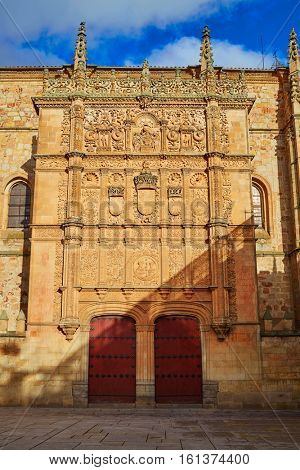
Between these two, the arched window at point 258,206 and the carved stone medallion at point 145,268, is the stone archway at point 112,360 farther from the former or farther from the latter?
the arched window at point 258,206

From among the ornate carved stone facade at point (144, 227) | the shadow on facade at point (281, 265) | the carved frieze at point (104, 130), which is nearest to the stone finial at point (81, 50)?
the ornate carved stone facade at point (144, 227)

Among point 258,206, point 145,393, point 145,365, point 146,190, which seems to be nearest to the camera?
point 145,393

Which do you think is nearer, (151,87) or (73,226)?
(73,226)

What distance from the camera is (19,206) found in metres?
24.0

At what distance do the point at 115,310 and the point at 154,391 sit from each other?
3153 mm

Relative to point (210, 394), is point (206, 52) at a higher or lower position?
higher

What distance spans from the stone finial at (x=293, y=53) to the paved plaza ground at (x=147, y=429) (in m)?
16.2

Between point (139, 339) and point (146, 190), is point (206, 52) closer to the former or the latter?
point (146, 190)

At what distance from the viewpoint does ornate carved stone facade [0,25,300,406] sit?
1734 centimetres

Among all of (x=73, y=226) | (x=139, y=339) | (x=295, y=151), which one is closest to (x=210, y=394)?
(x=139, y=339)

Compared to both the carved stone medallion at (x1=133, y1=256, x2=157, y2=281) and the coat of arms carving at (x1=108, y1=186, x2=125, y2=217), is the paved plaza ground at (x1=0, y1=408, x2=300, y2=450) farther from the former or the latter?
the coat of arms carving at (x1=108, y1=186, x2=125, y2=217)

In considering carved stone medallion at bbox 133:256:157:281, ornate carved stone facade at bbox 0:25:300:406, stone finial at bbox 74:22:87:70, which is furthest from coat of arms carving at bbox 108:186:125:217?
stone finial at bbox 74:22:87:70

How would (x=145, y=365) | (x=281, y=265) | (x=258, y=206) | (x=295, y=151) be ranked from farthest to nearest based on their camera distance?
(x=258, y=206) < (x=281, y=265) < (x=295, y=151) < (x=145, y=365)

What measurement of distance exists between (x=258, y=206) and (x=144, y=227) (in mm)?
7976
